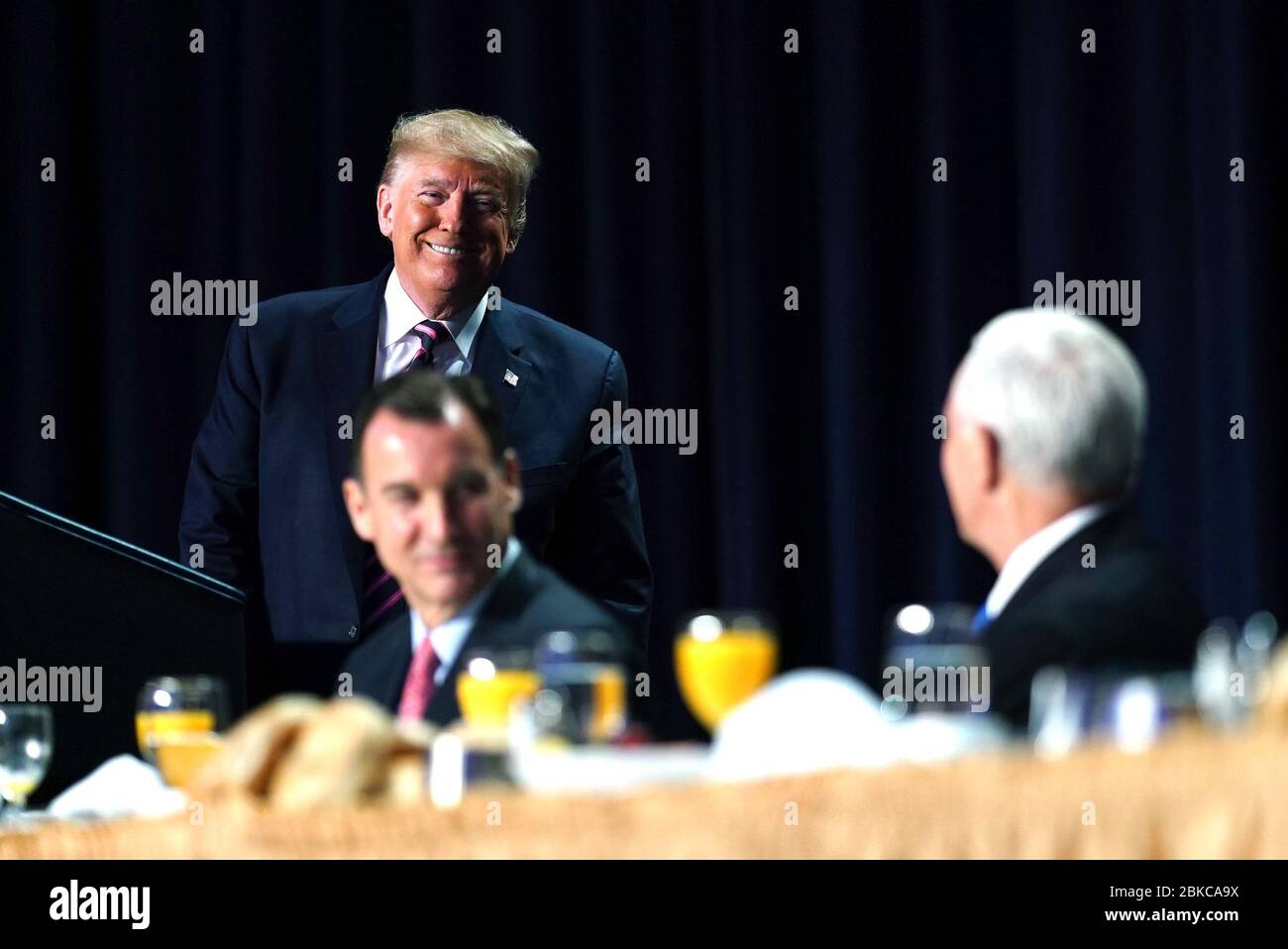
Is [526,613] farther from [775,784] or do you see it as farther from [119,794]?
[775,784]

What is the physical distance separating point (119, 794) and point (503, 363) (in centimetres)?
182

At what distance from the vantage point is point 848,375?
412cm

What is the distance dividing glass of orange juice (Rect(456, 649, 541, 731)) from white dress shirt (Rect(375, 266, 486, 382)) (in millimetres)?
1917

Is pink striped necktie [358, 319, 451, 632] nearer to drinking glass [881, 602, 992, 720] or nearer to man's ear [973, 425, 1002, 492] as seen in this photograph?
man's ear [973, 425, 1002, 492]

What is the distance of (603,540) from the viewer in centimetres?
307

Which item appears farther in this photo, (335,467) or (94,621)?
(335,467)

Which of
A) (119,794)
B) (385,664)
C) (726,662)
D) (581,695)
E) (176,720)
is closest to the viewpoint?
(581,695)

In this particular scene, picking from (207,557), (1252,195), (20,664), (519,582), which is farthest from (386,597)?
(1252,195)

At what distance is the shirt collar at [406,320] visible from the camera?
3.12 meters

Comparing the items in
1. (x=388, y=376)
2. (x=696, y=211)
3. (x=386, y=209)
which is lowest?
(x=388, y=376)

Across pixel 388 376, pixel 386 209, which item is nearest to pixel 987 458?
pixel 388 376

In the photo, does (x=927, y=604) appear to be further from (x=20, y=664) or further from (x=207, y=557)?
(x=20, y=664)

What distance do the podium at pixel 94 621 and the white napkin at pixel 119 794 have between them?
0.79m

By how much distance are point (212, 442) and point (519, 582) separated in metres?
1.38
